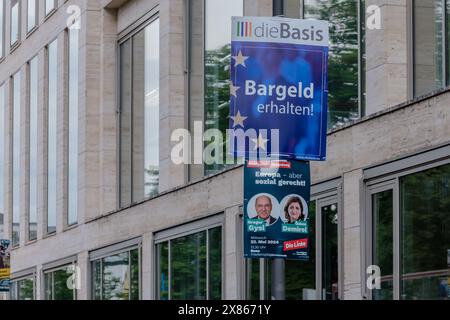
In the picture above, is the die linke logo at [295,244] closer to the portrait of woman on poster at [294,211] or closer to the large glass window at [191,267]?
the portrait of woman on poster at [294,211]

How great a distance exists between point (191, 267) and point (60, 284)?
1144 cm

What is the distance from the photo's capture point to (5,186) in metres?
48.4

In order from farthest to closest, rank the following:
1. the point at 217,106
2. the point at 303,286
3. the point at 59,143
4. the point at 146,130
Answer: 1. the point at 59,143
2. the point at 146,130
3. the point at 217,106
4. the point at 303,286

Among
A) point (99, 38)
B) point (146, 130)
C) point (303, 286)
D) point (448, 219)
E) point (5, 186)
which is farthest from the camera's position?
point (5, 186)

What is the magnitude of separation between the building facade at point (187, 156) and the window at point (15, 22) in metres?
0.08

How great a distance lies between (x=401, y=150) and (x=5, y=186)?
2918 cm

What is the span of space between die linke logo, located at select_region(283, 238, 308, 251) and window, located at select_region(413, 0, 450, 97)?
5249 mm

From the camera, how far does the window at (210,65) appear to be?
29328mm

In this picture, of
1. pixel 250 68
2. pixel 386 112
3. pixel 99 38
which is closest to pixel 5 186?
pixel 99 38

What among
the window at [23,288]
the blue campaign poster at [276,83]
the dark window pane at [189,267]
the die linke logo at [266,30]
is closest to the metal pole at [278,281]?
the blue campaign poster at [276,83]

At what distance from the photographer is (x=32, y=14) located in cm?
4638

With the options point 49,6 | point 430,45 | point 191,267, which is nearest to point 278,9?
point 430,45
